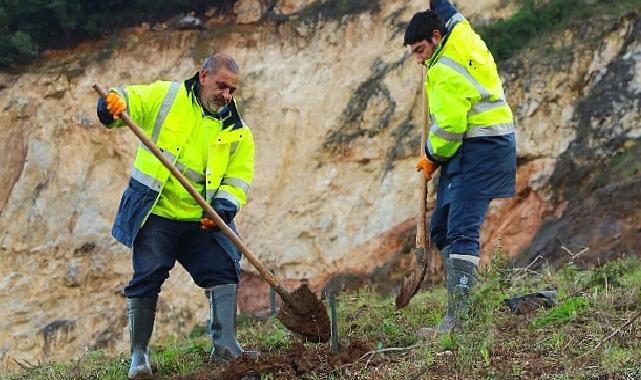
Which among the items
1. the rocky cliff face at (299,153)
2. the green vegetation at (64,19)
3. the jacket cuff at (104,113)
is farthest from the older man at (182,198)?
the green vegetation at (64,19)

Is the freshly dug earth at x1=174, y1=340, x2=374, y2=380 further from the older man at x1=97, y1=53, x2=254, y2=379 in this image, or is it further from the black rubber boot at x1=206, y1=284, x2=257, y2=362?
the older man at x1=97, y1=53, x2=254, y2=379

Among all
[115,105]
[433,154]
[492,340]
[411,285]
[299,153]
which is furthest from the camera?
[299,153]

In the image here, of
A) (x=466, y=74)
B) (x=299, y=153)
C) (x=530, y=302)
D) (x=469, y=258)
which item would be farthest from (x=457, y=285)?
(x=299, y=153)

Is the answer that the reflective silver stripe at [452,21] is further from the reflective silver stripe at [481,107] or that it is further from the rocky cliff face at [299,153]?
the rocky cliff face at [299,153]

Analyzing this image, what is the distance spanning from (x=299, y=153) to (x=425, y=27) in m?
6.50

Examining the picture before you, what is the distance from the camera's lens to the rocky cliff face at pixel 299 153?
36.1 feet

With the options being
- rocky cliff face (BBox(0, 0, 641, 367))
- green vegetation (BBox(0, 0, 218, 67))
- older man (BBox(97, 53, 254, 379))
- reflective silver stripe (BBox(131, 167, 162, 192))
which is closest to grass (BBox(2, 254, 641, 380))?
older man (BBox(97, 53, 254, 379))

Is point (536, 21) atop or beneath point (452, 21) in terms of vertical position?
beneath

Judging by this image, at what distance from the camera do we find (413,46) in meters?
6.00

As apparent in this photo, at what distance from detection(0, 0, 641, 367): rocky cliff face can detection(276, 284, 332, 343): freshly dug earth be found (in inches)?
193

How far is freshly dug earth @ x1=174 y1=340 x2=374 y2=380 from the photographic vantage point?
210 inches

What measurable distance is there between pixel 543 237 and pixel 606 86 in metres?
1.87

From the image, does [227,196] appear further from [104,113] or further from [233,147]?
[104,113]

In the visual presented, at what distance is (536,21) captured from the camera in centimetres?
1162
